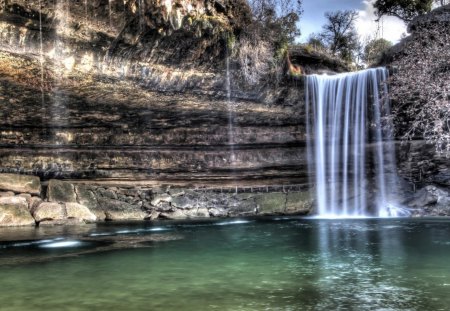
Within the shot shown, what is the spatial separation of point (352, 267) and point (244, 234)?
5.48m

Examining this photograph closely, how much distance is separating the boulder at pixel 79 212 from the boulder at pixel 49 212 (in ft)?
0.84

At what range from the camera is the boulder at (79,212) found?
17812 mm

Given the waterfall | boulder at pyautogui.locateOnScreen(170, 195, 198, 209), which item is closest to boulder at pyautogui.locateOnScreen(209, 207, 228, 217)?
boulder at pyautogui.locateOnScreen(170, 195, 198, 209)

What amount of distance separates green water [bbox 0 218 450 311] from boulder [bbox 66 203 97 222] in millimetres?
3749

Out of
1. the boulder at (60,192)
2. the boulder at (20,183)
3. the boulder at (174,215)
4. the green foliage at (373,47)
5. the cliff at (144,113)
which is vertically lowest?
the boulder at (174,215)

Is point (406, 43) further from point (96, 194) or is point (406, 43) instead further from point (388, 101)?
point (96, 194)

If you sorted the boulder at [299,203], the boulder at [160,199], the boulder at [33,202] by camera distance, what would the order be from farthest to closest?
the boulder at [299,203] → the boulder at [160,199] → the boulder at [33,202]

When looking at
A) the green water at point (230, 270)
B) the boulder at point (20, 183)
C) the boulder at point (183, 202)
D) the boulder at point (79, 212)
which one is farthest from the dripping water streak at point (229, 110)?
the boulder at point (20, 183)

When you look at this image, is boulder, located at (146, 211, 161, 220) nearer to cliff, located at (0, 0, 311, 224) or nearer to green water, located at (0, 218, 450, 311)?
cliff, located at (0, 0, 311, 224)

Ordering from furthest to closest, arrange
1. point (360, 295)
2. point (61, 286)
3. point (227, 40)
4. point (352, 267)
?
point (227, 40), point (352, 267), point (61, 286), point (360, 295)

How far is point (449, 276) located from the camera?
7.41 metres

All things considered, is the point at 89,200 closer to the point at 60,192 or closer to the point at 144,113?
the point at 60,192

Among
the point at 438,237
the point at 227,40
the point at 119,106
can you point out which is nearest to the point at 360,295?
the point at 438,237

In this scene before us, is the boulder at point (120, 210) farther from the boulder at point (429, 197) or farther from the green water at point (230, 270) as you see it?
the boulder at point (429, 197)
